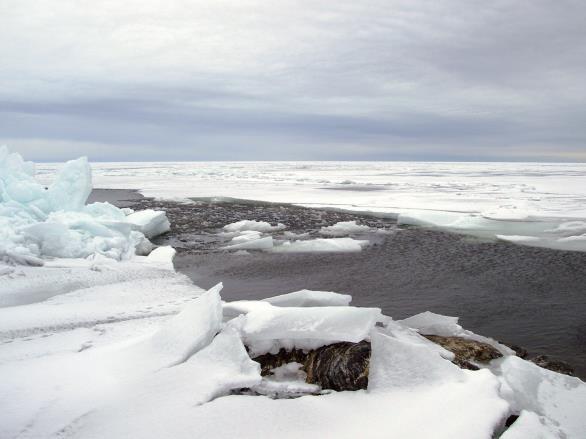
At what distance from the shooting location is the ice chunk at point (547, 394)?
357 cm

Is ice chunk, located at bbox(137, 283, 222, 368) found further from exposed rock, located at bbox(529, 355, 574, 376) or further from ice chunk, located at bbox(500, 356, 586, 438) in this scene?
exposed rock, located at bbox(529, 355, 574, 376)

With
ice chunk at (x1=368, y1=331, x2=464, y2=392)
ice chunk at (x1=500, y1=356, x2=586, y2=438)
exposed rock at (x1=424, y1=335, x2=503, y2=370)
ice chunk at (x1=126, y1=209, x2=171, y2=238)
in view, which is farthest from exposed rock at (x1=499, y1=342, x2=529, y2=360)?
ice chunk at (x1=126, y1=209, x2=171, y2=238)

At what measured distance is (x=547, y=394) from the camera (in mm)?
3973

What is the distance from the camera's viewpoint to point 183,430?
308 cm

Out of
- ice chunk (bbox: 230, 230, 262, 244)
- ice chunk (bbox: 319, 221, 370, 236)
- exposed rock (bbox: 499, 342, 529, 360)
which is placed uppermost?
ice chunk (bbox: 319, 221, 370, 236)

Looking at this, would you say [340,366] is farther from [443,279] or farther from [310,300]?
[443,279]

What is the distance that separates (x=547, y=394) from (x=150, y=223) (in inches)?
416

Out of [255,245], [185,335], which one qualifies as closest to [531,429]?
[185,335]

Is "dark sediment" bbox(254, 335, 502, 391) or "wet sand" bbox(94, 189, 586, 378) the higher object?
"dark sediment" bbox(254, 335, 502, 391)

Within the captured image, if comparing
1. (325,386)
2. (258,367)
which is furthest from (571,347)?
(258,367)

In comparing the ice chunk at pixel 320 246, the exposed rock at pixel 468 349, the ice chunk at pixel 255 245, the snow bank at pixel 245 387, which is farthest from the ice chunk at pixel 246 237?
the exposed rock at pixel 468 349

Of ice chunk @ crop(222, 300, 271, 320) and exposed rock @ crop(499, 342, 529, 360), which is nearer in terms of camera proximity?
ice chunk @ crop(222, 300, 271, 320)

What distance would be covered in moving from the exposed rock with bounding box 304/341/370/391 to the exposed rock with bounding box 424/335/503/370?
1145 millimetres

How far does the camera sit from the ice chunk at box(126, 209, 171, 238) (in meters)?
12.3
